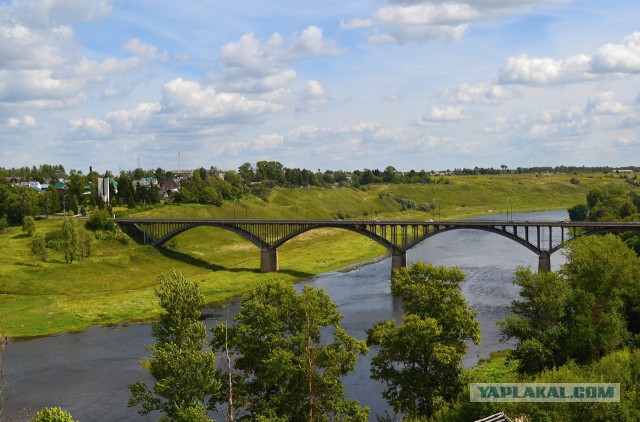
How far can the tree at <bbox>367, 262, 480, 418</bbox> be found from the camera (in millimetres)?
33250

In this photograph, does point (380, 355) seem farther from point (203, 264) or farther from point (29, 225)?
point (29, 225)

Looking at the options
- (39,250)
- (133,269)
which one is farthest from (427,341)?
(39,250)

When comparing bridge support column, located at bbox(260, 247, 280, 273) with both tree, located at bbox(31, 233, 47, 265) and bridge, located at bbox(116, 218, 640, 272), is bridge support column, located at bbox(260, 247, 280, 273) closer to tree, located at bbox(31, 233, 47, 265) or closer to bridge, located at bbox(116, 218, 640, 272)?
bridge, located at bbox(116, 218, 640, 272)

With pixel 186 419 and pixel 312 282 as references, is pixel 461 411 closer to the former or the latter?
pixel 186 419

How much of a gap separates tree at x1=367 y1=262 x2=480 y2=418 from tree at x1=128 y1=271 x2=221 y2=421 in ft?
32.4

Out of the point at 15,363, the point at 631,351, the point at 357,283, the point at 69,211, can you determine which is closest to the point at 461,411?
the point at 631,351

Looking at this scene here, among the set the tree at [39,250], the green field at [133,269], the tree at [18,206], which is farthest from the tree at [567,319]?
the tree at [18,206]

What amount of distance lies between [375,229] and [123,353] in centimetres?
5095

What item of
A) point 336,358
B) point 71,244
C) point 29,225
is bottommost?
point 336,358

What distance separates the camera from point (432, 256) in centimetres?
10688

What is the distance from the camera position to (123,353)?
181ft

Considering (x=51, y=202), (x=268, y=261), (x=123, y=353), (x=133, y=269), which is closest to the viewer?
(x=123, y=353)

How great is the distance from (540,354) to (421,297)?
10.3m

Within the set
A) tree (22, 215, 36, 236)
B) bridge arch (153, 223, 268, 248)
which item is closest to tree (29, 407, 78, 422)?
bridge arch (153, 223, 268, 248)
